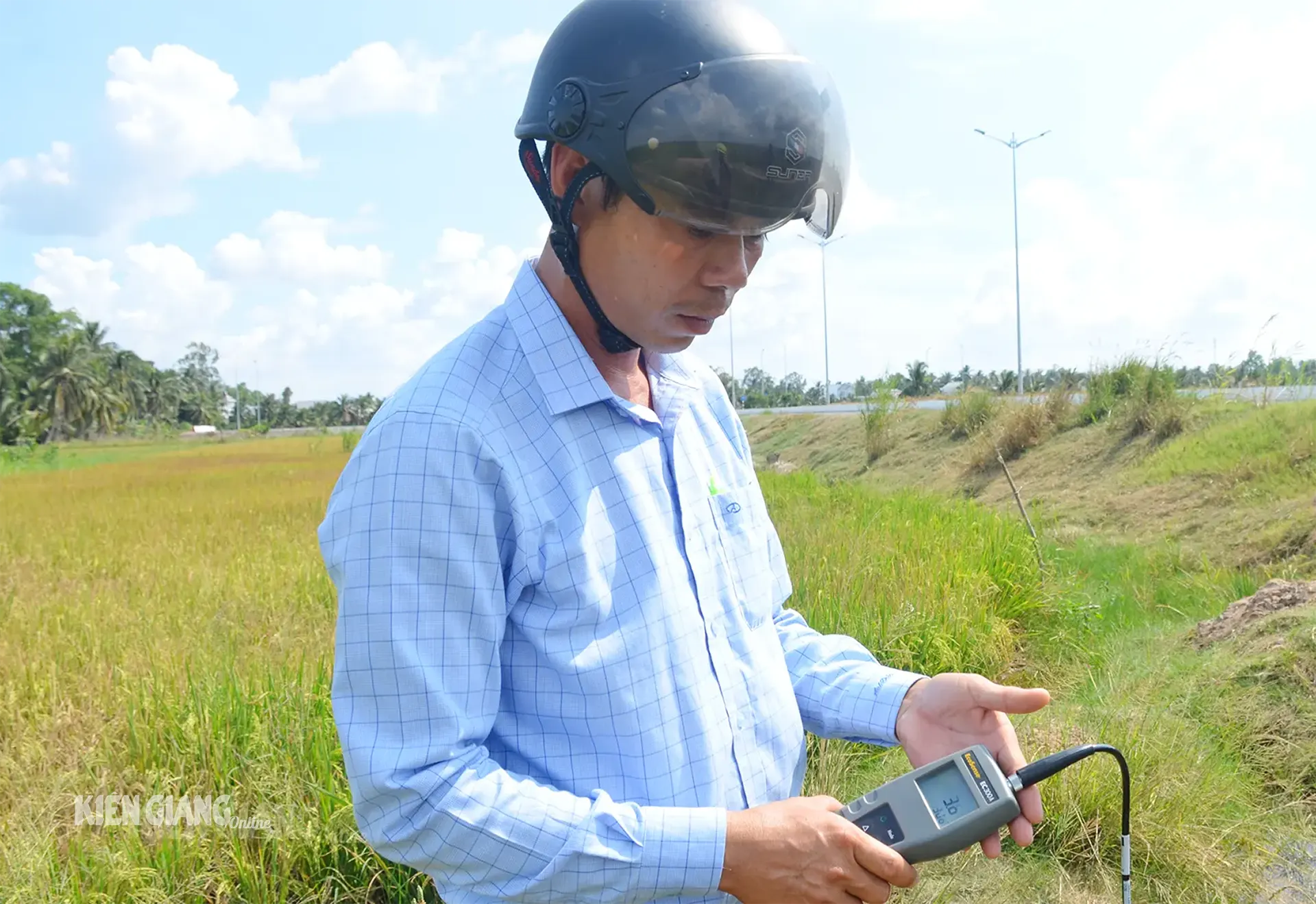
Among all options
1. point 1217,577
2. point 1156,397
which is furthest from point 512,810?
point 1156,397

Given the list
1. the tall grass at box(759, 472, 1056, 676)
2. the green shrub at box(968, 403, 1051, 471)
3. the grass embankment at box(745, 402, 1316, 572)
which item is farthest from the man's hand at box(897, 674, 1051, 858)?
the green shrub at box(968, 403, 1051, 471)

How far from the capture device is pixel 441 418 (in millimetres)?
1012

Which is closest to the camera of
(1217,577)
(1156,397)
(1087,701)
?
(1087,701)

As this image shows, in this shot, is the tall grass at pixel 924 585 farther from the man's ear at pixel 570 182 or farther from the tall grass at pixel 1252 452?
the man's ear at pixel 570 182

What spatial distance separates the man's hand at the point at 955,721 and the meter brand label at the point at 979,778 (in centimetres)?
5

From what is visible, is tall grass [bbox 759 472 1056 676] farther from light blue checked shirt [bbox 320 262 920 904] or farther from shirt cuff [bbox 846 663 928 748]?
light blue checked shirt [bbox 320 262 920 904]

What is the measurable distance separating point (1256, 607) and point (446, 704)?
4.40 m

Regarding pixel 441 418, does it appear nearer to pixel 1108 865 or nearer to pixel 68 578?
pixel 1108 865

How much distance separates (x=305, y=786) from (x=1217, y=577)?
547cm

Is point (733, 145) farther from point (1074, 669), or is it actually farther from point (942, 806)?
point (1074, 669)

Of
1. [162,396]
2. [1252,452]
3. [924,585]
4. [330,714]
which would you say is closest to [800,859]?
[330,714]

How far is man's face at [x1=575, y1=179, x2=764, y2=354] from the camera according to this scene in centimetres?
114

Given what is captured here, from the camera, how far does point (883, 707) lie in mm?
1438

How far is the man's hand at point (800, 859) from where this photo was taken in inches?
41.3
